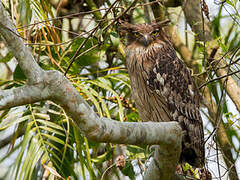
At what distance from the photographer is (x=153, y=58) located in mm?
3072

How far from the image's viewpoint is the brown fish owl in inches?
116

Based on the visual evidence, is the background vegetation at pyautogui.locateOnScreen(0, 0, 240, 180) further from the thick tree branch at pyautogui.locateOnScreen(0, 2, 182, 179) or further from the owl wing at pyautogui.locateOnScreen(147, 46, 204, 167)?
the thick tree branch at pyautogui.locateOnScreen(0, 2, 182, 179)

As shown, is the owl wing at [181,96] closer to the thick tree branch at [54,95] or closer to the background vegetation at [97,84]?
the background vegetation at [97,84]

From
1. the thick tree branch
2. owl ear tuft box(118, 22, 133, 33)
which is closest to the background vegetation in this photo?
owl ear tuft box(118, 22, 133, 33)

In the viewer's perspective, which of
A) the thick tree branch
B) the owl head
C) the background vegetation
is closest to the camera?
the thick tree branch

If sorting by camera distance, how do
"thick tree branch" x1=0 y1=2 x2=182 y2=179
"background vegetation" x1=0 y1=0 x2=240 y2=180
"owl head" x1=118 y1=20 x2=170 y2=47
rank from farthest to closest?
"owl head" x1=118 y1=20 x2=170 y2=47 → "background vegetation" x1=0 y1=0 x2=240 y2=180 → "thick tree branch" x1=0 y1=2 x2=182 y2=179

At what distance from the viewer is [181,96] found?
304 cm

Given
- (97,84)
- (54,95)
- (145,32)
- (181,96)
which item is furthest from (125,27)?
(54,95)

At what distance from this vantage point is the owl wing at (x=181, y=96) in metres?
2.91

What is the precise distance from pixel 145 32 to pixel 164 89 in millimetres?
527

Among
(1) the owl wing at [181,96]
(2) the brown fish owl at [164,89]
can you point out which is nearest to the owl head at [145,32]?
(2) the brown fish owl at [164,89]

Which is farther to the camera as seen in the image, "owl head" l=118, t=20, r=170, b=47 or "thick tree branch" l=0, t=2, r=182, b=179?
"owl head" l=118, t=20, r=170, b=47

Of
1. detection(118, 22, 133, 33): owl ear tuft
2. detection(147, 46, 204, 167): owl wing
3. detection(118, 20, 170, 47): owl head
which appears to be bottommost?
detection(147, 46, 204, 167): owl wing

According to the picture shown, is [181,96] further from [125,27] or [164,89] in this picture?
[125,27]
